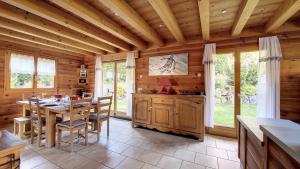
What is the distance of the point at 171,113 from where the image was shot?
11.0ft

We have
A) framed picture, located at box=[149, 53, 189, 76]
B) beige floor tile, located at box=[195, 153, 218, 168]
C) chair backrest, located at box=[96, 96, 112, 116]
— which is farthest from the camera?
framed picture, located at box=[149, 53, 189, 76]

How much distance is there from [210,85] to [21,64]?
5.57m

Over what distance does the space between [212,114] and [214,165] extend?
1.42m

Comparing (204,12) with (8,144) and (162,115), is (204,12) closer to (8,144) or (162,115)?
(162,115)

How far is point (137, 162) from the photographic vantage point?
2.18 meters

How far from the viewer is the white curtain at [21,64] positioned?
13.5ft

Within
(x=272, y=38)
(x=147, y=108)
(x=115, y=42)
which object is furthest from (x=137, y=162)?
(x=272, y=38)

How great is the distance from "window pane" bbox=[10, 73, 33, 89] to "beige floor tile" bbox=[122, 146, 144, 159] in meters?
4.16

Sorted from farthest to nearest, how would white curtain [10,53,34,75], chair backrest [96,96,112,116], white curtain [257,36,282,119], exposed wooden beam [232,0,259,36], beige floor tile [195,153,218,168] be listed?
white curtain [10,53,34,75] < chair backrest [96,96,112,116] < white curtain [257,36,282,119] < beige floor tile [195,153,218,168] < exposed wooden beam [232,0,259,36]

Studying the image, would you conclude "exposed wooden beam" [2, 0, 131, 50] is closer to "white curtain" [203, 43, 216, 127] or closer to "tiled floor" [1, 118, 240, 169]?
"tiled floor" [1, 118, 240, 169]

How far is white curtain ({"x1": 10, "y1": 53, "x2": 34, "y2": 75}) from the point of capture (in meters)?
4.13

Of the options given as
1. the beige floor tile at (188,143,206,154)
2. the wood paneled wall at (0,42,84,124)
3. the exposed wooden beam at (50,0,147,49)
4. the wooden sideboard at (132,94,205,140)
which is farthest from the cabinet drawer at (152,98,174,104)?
the wood paneled wall at (0,42,84,124)

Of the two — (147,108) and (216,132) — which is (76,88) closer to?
(147,108)

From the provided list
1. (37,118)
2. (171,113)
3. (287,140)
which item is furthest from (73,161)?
(287,140)
